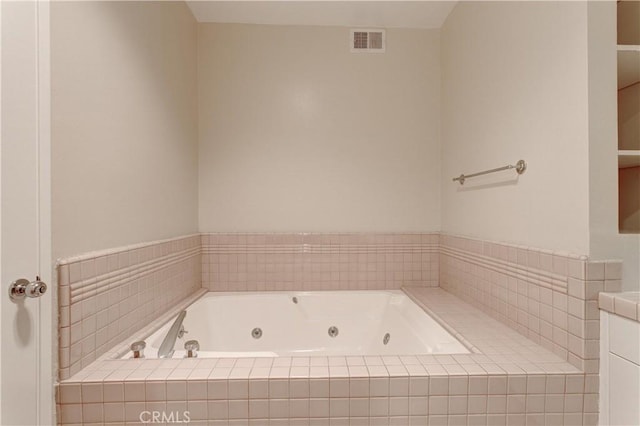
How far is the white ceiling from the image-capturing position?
215 centimetres

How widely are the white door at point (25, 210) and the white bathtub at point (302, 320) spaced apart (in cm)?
97

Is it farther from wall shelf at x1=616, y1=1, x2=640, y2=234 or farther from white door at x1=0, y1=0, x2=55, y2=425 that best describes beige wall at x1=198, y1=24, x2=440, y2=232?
white door at x1=0, y1=0, x2=55, y2=425

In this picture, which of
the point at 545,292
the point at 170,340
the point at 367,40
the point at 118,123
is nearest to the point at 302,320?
the point at 170,340

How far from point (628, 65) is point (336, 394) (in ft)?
4.69

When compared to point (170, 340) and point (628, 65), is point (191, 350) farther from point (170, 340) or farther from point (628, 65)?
point (628, 65)

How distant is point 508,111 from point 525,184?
36cm

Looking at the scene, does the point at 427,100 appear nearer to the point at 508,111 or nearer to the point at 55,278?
the point at 508,111

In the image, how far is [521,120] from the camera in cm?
147

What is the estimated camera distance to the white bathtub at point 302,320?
6.77 ft

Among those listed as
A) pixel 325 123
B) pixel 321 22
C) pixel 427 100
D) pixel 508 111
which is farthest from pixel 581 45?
pixel 321 22

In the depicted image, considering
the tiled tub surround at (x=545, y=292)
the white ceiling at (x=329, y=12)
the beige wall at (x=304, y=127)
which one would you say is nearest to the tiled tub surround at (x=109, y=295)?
the beige wall at (x=304, y=127)

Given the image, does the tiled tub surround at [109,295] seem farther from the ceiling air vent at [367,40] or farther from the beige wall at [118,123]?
the ceiling air vent at [367,40]

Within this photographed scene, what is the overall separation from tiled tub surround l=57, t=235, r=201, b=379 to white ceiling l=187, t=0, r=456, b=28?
1.46m

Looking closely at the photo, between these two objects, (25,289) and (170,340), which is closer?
(25,289)
